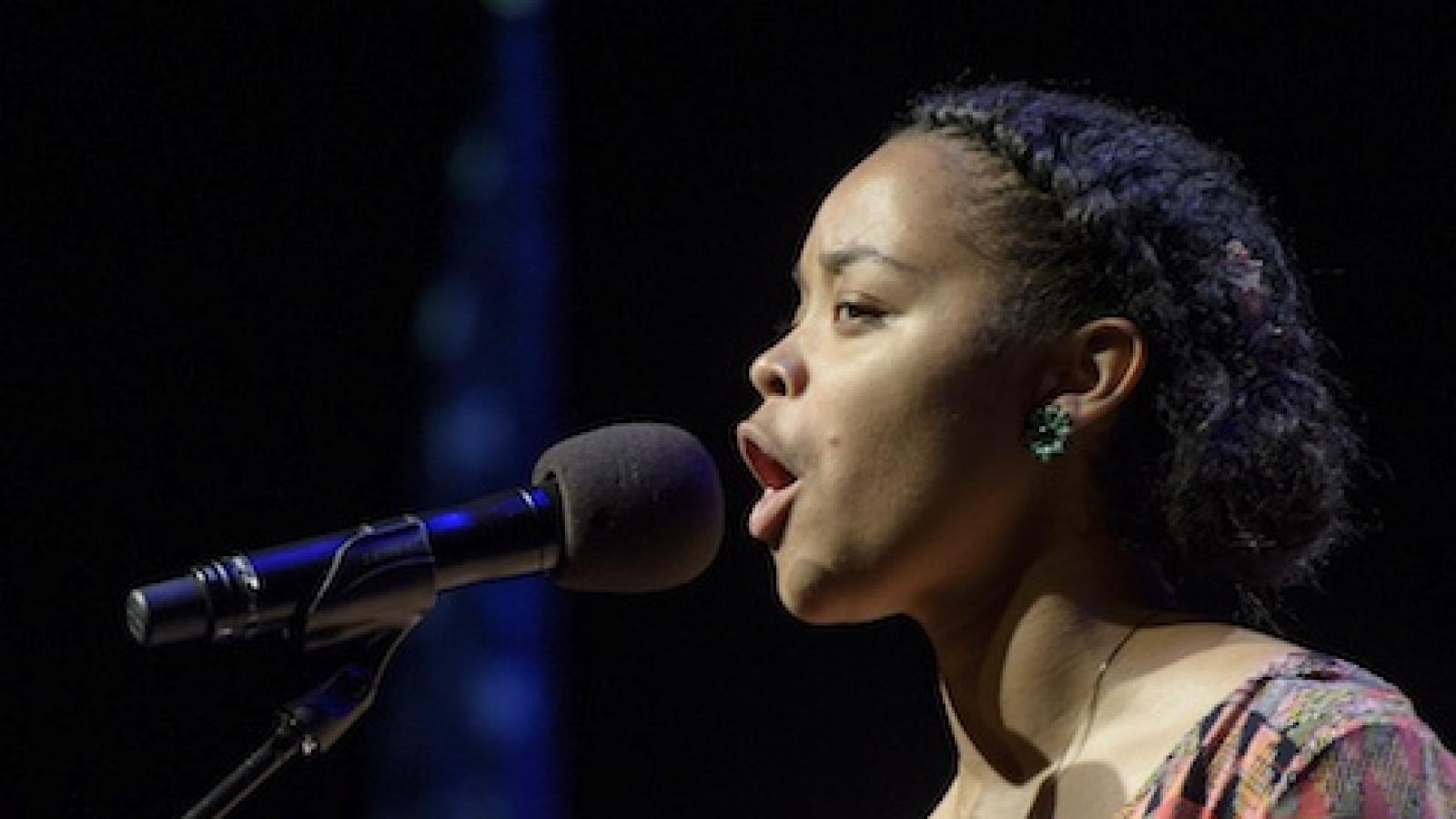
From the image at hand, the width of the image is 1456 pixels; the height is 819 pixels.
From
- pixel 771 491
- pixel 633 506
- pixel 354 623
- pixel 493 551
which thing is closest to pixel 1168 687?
pixel 771 491

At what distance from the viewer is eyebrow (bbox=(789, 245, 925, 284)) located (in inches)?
79.0

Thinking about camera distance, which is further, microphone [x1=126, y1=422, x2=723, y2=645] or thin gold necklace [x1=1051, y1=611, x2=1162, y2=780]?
thin gold necklace [x1=1051, y1=611, x2=1162, y2=780]

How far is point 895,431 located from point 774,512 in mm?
164

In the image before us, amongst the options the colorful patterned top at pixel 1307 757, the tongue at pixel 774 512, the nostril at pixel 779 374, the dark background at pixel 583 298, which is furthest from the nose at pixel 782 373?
the dark background at pixel 583 298

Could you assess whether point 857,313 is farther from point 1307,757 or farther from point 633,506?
point 1307,757

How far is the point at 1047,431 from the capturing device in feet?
6.47

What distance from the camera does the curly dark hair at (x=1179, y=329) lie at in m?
2.01

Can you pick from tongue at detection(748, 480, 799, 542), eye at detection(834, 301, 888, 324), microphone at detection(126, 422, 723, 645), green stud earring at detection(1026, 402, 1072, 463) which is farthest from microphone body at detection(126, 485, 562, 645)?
green stud earring at detection(1026, 402, 1072, 463)

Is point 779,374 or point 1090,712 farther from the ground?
point 779,374

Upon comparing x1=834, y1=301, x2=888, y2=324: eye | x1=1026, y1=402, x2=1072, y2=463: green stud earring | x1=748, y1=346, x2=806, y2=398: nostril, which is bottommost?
x1=1026, y1=402, x2=1072, y2=463: green stud earring

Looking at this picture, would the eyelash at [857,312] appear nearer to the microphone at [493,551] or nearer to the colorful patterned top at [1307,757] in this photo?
the microphone at [493,551]

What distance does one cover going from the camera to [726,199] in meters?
4.12

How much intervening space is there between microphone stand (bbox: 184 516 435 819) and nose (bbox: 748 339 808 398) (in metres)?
0.48

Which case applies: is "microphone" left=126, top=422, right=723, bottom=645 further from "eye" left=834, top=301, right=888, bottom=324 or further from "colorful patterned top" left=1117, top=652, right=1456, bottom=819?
"colorful patterned top" left=1117, top=652, right=1456, bottom=819
